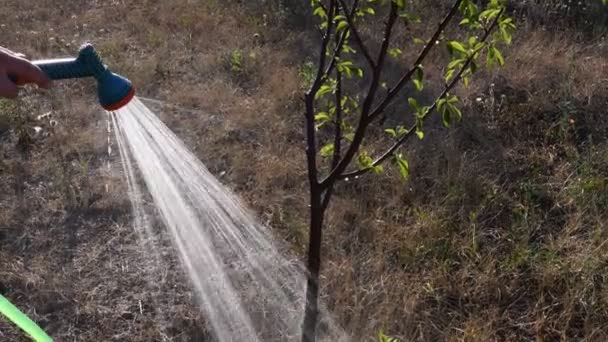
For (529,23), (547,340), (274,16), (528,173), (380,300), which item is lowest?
(547,340)

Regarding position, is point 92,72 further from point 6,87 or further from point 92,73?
point 6,87

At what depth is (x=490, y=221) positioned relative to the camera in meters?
2.57

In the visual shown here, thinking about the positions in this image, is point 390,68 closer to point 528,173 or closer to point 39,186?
point 528,173

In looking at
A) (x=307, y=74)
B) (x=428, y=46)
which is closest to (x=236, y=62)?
(x=307, y=74)

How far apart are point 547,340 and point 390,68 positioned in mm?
2068

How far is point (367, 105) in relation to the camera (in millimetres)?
1756

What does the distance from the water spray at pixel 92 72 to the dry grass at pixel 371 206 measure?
0.96 metres

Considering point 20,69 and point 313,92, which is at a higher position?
point 20,69

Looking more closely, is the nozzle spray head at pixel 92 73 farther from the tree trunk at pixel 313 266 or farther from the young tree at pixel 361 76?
the tree trunk at pixel 313 266

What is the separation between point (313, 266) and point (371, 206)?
517 millimetres

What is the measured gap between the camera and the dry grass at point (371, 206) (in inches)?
87.4

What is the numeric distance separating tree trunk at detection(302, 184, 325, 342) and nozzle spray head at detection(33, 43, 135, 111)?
705 millimetres

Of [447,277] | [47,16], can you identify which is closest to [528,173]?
[447,277]

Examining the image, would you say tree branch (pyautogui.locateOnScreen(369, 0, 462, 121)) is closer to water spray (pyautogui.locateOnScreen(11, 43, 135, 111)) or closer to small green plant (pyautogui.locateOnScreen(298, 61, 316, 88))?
water spray (pyautogui.locateOnScreen(11, 43, 135, 111))
